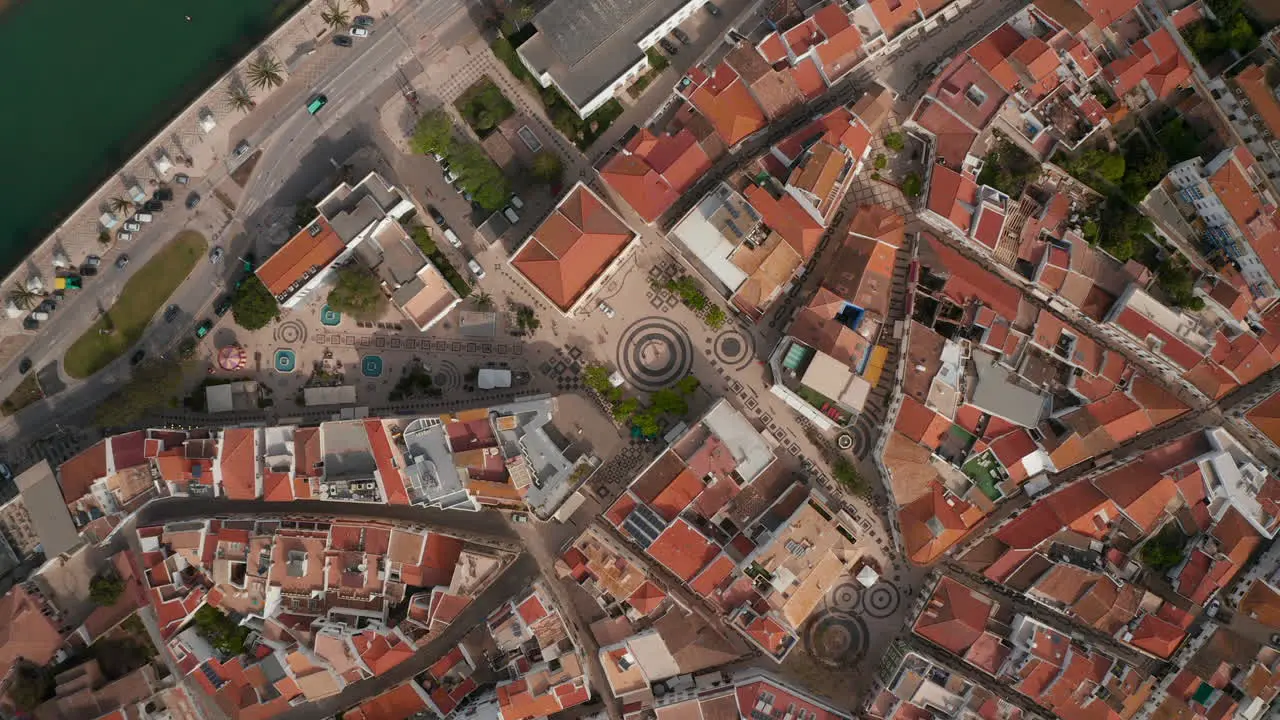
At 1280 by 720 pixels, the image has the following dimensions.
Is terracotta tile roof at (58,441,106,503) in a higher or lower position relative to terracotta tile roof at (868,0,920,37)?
lower

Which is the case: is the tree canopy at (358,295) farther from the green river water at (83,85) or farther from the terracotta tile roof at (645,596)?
the terracotta tile roof at (645,596)

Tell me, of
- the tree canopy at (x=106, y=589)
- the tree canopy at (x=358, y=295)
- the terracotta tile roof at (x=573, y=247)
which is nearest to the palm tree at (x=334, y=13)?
the tree canopy at (x=358, y=295)

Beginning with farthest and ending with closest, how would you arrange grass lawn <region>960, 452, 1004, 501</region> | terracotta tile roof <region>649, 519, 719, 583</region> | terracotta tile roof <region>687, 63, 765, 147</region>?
grass lawn <region>960, 452, 1004, 501</region>, terracotta tile roof <region>687, 63, 765, 147</region>, terracotta tile roof <region>649, 519, 719, 583</region>

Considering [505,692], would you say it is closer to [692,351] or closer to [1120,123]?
[692,351]

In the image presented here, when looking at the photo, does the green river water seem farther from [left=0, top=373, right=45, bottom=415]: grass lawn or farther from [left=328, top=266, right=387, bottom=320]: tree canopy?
[left=328, top=266, right=387, bottom=320]: tree canopy

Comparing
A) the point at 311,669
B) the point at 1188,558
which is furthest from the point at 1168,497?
the point at 311,669

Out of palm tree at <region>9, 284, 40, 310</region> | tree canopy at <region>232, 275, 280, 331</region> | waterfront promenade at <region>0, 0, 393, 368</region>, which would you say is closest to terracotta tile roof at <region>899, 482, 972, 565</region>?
tree canopy at <region>232, 275, 280, 331</region>
